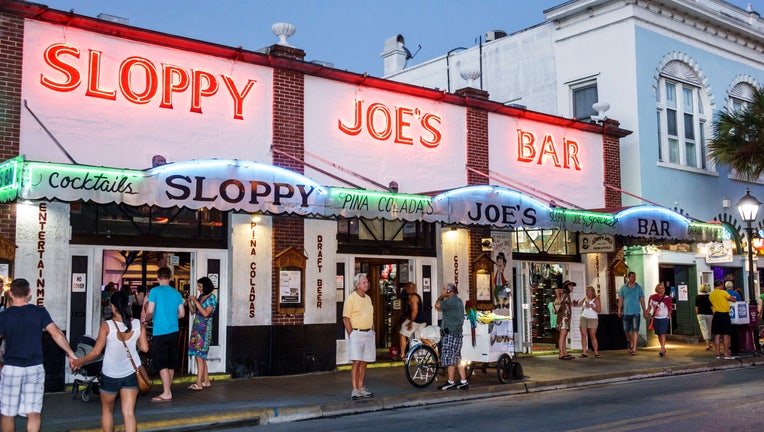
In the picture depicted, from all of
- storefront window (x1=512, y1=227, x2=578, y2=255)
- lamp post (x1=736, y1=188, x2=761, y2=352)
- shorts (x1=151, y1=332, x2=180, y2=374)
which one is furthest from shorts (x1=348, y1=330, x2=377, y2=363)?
lamp post (x1=736, y1=188, x2=761, y2=352)

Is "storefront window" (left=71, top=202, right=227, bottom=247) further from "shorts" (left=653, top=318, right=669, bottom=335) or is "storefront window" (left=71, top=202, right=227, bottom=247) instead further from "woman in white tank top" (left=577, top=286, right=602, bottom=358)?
"shorts" (left=653, top=318, right=669, bottom=335)

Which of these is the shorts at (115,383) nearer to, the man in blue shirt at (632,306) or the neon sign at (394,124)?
the neon sign at (394,124)

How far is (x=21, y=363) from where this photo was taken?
25.4 feet

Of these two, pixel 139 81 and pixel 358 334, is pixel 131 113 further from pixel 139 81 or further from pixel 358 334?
pixel 358 334

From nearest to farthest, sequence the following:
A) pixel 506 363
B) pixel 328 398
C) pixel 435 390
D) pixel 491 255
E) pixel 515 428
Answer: pixel 515 428 < pixel 328 398 < pixel 435 390 < pixel 506 363 < pixel 491 255

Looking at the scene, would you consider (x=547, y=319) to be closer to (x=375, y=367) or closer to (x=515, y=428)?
(x=375, y=367)

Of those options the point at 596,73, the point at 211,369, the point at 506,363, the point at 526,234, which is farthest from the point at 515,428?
the point at 596,73

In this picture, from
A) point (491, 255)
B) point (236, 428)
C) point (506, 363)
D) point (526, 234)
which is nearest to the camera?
point (236, 428)

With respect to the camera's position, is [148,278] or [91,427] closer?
[91,427]

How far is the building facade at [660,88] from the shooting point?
22141 mm

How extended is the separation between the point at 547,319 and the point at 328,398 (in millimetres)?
9810

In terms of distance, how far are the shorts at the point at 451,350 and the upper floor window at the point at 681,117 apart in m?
12.2

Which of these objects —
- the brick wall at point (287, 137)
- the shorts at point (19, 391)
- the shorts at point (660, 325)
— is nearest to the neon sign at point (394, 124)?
the brick wall at point (287, 137)

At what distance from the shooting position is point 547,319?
67.1ft
